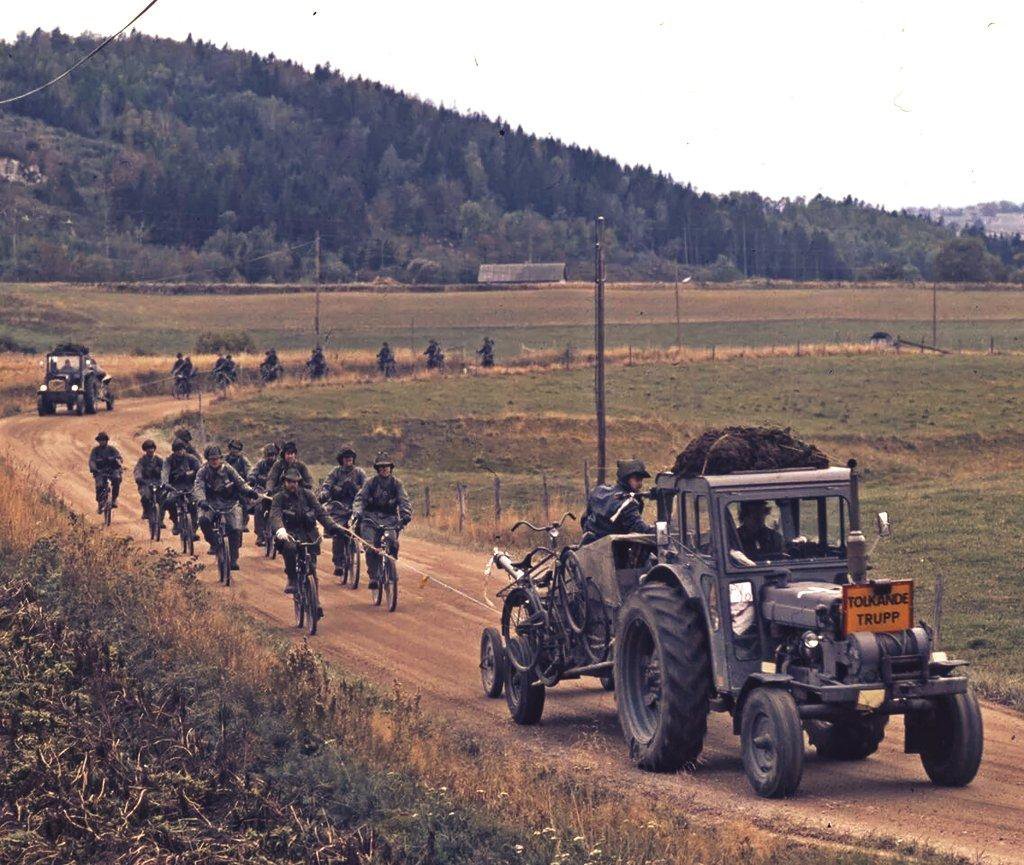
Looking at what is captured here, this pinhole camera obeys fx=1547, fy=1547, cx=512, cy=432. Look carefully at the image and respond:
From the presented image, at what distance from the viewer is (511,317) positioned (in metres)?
119

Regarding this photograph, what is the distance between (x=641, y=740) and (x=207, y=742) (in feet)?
11.3

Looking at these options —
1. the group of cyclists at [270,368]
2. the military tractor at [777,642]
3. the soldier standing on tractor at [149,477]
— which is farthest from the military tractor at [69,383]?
the military tractor at [777,642]

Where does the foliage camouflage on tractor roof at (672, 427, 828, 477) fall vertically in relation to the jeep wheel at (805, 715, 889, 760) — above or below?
above

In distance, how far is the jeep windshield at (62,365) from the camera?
56500mm

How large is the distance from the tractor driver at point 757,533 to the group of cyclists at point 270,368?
174ft

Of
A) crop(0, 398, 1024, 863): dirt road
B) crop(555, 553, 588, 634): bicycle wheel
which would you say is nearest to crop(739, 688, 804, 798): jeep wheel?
crop(0, 398, 1024, 863): dirt road

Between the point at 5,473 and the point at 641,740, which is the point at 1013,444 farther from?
the point at 641,740

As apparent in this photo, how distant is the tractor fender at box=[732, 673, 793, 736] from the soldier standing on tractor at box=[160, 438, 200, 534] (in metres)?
16.4

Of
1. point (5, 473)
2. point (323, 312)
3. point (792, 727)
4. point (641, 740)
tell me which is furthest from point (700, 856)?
point (323, 312)

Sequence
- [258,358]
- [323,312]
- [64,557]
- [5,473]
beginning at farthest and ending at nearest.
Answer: [323,312] < [258,358] < [5,473] < [64,557]

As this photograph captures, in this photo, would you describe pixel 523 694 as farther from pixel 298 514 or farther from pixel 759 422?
pixel 759 422

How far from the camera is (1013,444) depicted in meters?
52.3

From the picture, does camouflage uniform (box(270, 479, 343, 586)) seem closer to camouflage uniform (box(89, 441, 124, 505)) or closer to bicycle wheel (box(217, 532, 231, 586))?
bicycle wheel (box(217, 532, 231, 586))

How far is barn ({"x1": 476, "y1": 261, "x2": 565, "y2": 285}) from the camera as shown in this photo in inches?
6228
